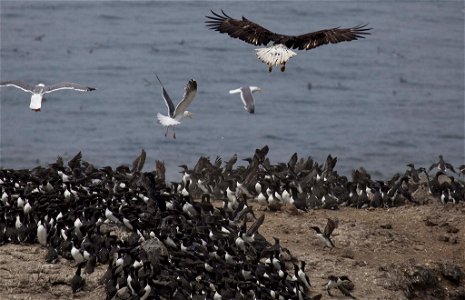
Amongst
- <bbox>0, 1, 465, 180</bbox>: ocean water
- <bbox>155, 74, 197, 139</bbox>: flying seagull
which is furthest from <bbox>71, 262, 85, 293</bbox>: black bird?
<bbox>0, 1, 465, 180</bbox>: ocean water

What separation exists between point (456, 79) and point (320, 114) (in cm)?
500

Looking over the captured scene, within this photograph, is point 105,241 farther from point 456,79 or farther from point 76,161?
point 456,79

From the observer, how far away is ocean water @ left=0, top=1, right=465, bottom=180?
26.0 meters

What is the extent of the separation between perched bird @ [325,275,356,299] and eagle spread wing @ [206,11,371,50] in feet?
10.2

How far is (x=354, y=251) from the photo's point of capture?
1502cm

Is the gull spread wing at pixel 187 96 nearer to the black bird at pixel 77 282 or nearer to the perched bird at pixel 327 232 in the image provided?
the perched bird at pixel 327 232

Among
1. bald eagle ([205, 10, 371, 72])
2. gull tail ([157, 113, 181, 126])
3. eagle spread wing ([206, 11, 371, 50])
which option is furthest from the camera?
gull tail ([157, 113, 181, 126])

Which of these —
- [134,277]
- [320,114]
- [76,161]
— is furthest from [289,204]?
[320,114]

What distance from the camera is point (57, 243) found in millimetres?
13992

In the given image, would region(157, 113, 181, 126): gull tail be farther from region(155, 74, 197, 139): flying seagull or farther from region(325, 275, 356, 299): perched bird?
region(325, 275, 356, 299): perched bird

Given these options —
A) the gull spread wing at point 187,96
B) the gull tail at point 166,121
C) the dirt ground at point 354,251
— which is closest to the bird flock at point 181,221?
the dirt ground at point 354,251

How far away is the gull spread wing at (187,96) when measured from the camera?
630 inches

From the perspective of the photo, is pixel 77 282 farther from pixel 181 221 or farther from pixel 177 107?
pixel 177 107

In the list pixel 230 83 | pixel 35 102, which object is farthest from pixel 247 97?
pixel 230 83
